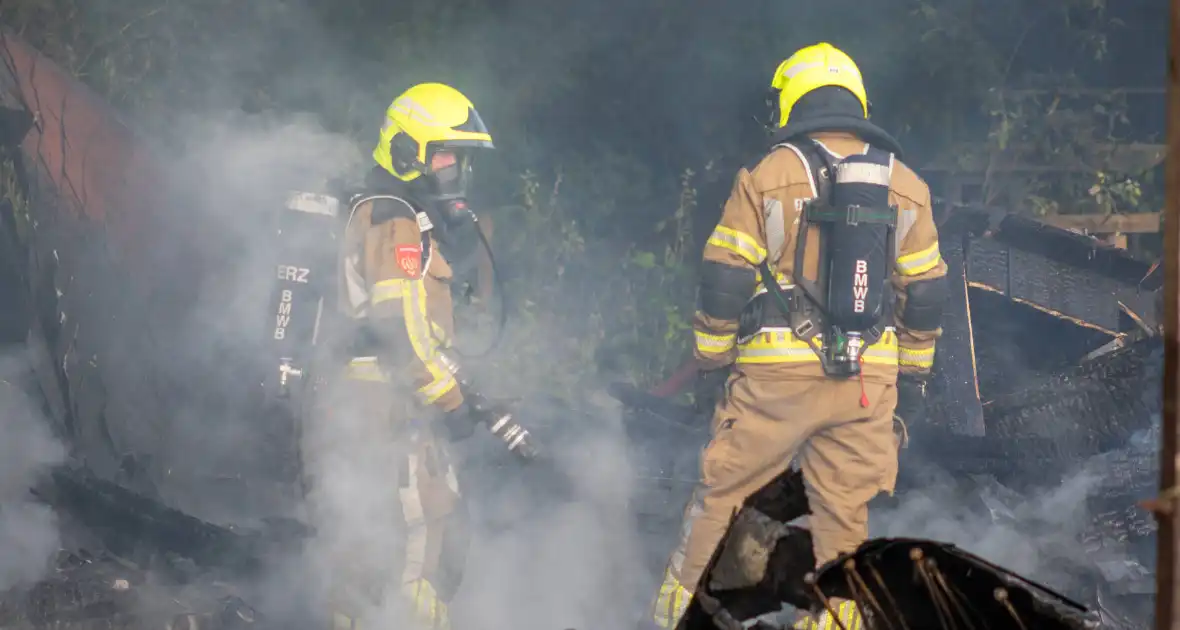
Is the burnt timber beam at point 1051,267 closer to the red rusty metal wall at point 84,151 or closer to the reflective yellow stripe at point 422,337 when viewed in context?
the reflective yellow stripe at point 422,337

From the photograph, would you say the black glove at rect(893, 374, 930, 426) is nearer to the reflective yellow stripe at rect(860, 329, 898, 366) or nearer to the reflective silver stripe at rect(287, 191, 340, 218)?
the reflective yellow stripe at rect(860, 329, 898, 366)


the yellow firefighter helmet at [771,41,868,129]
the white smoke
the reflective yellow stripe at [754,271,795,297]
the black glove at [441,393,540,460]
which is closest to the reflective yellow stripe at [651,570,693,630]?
the black glove at [441,393,540,460]

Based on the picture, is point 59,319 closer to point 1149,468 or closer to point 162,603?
point 162,603

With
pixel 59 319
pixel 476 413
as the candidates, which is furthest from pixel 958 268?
pixel 59 319

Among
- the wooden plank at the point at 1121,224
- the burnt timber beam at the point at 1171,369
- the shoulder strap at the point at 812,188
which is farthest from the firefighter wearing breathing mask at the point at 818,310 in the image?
the burnt timber beam at the point at 1171,369

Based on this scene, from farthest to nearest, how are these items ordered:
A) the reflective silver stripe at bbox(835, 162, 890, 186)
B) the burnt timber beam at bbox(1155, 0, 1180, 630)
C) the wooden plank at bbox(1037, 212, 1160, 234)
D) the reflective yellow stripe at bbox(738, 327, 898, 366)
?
the wooden plank at bbox(1037, 212, 1160, 234) → the reflective yellow stripe at bbox(738, 327, 898, 366) → the reflective silver stripe at bbox(835, 162, 890, 186) → the burnt timber beam at bbox(1155, 0, 1180, 630)

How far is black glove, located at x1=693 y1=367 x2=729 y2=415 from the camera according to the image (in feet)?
16.9

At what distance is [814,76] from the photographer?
4.79 m

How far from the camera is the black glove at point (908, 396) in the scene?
507 cm

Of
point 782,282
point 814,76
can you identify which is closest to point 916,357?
point 782,282

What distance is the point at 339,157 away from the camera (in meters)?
6.11

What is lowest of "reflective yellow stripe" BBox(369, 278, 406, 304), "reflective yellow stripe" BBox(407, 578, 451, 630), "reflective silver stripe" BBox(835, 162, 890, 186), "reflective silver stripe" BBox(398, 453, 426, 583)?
"reflective yellow stripe" BBox(407, 578, 451, 630)

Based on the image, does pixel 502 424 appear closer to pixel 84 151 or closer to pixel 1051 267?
pixel 84 151

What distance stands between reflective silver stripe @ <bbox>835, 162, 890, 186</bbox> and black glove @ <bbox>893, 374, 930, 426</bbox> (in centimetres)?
97
